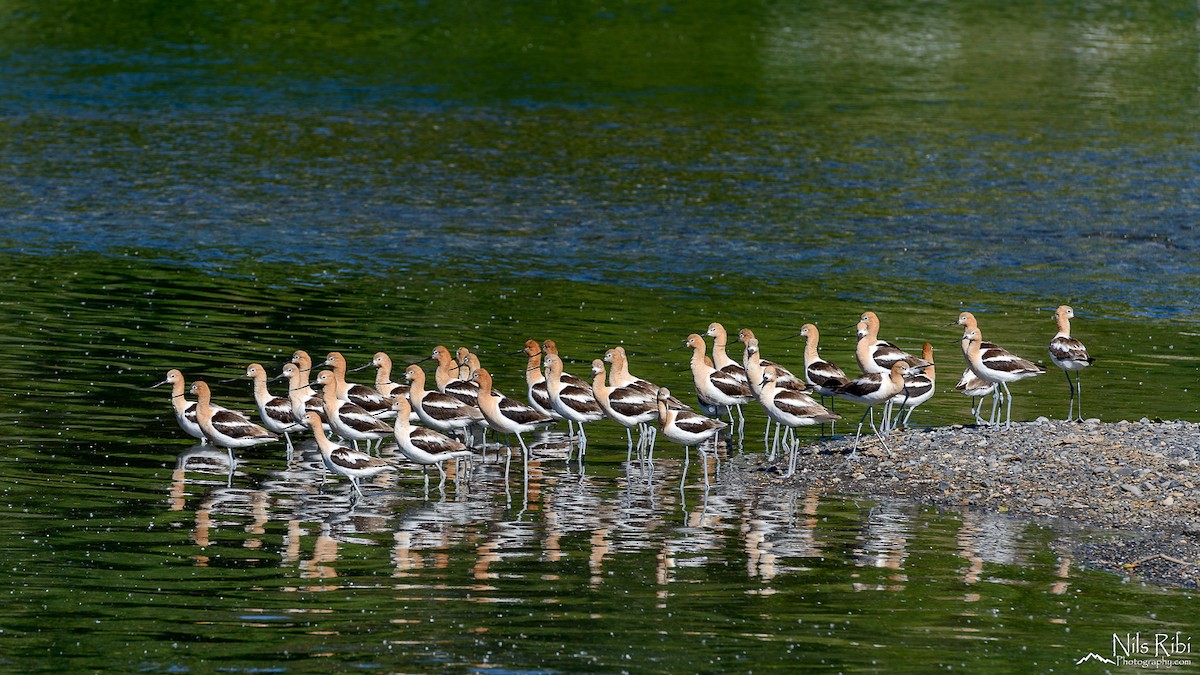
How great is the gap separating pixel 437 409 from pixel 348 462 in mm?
2380

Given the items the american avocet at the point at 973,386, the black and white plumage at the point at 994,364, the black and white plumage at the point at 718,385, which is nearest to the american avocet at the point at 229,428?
the black and white plumage at the point at 718,385

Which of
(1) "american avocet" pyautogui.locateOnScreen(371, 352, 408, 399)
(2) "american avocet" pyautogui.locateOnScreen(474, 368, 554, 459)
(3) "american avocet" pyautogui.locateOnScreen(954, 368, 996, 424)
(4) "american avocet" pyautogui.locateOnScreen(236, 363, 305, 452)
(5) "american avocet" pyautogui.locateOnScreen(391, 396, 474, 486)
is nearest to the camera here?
(5) "american avocet" pyautogui.locateOnScreen(391, 396, 474, 486)

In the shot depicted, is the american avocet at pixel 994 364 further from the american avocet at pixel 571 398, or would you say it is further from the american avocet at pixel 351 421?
the american avocet at pixel 351 421

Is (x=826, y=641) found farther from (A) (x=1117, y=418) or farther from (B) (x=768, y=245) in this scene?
(B) (x=768, y=245)

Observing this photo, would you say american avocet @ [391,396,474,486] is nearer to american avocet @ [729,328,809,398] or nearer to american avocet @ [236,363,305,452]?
american avocet @ [236,363,305,452]

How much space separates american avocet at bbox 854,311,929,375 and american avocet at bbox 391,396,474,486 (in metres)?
6.37

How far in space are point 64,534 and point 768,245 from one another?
2386 cm

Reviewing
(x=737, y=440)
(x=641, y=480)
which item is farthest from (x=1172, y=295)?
(x=641, y=480)

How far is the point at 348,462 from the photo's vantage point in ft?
68.3

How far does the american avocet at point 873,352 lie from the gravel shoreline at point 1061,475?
1246 mm

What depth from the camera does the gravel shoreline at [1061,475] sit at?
19.1 metres

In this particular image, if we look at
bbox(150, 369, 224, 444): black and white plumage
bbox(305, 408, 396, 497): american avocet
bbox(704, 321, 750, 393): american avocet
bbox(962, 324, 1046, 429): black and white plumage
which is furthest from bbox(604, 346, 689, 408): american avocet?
bbox(150, 369, 224, 444): black and white plumage

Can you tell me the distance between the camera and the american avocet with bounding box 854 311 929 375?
973 inches

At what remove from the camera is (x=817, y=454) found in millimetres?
23406
